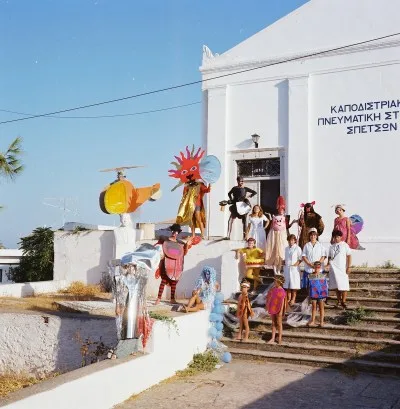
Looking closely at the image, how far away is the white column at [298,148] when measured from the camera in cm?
1405

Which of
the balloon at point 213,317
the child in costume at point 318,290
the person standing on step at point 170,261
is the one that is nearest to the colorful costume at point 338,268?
the child in costume at point 318,290

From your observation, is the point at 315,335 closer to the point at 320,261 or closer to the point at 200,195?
the point at 320,261

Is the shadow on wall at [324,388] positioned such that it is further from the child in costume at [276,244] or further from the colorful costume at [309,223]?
the colorful costume at [309,223]

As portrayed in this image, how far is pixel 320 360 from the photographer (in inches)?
326

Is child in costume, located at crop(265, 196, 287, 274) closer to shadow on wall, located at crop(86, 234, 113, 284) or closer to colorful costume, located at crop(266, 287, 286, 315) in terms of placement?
colorful costume, located at crop(266, 287, 286, 315)

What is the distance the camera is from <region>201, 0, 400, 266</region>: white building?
13.3m

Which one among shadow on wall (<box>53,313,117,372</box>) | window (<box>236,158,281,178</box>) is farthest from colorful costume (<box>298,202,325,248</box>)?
shadow on wall (<box>53,313,117,372</box>)

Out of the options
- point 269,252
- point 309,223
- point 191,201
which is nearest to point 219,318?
point 269,252

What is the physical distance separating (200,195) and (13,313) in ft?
16.1

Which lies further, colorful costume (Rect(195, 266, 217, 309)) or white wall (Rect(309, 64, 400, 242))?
white wall (Rect(309, 64, 400, 242))

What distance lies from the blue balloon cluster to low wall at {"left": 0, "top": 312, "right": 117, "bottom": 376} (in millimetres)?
1609

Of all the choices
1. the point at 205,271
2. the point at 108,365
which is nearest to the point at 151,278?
the point at 205,271

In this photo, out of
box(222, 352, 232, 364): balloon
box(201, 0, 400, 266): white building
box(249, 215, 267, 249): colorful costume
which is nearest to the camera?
box(222, 352, 232, 364): balloon

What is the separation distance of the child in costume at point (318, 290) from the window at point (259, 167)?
6.01 meters
